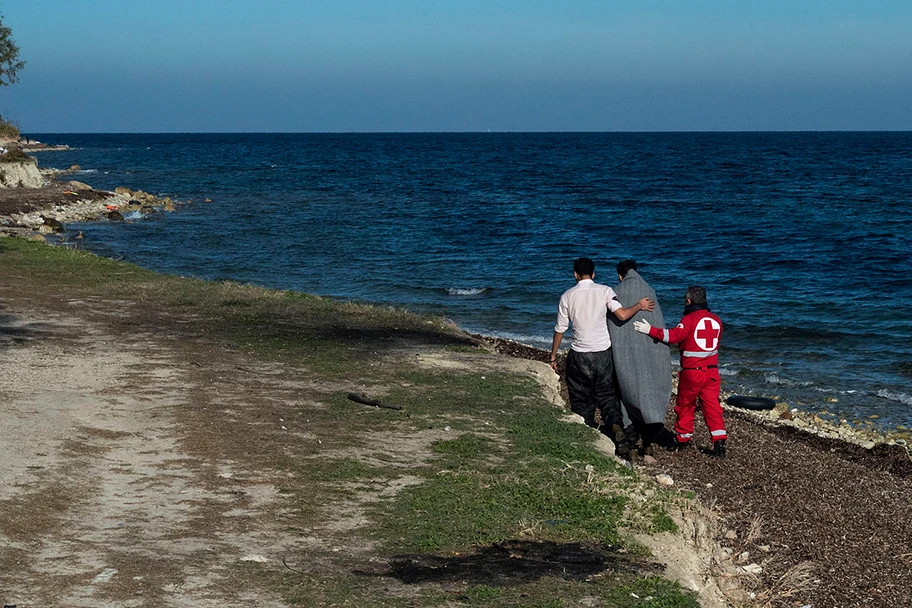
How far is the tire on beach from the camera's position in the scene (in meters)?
15.7

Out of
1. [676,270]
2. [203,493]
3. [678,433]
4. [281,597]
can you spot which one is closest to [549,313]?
[676,270]

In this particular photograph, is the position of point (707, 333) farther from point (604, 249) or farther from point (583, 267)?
point (604, 249)

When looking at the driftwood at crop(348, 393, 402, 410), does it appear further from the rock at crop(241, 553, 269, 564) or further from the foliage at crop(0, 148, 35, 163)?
the foliage at crop(0, 148, 35, 163)

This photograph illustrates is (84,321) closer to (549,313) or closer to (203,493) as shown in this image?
(203,493)

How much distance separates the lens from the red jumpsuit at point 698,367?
11.4 metres

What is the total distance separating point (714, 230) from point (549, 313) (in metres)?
21.8

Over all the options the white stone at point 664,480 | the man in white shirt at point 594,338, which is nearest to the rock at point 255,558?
the white stone at point 664,480

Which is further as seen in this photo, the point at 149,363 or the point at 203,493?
the point at 149,363

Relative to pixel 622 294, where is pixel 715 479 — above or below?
below

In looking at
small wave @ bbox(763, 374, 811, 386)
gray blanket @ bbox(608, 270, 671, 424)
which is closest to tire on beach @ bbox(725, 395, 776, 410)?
small wave @ bbox(763, 374, 811, 386)

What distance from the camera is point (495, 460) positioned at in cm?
951

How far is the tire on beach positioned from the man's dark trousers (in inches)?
203

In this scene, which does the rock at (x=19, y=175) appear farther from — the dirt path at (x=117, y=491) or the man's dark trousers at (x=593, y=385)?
the man's dark trousers at (x=593, y=385)

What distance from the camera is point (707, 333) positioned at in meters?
11.4
